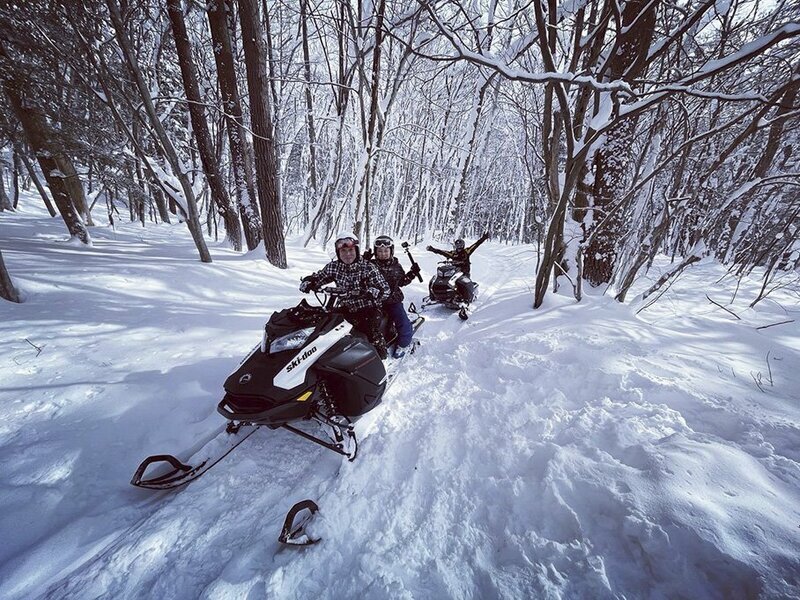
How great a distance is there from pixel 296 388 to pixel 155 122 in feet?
21.3

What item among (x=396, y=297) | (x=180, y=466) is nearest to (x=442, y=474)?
(x=180, y=466)

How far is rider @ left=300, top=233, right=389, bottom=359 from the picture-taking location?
3.47 metres

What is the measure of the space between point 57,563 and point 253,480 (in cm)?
97

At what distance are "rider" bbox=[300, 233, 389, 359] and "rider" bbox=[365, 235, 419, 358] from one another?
413 millimetres

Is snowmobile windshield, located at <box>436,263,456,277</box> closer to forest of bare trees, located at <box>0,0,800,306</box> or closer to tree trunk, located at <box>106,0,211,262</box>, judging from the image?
forest of bare trees, located at <box>0,0,800,306</box>

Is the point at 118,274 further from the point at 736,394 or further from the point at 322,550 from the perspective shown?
the point at 736,394

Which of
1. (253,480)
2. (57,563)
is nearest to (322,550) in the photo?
(253,480)

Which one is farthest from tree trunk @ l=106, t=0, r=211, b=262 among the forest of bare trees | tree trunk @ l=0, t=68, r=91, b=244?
tree trunk @ l=0, t=68, r=91, b=244

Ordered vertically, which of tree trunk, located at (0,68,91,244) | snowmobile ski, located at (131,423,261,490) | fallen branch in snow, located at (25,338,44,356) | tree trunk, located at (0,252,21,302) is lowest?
snowmobile ski, located at (131,423,261,490)

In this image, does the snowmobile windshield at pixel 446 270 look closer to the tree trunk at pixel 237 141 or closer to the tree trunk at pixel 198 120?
the tree trunk at pixel 237 141

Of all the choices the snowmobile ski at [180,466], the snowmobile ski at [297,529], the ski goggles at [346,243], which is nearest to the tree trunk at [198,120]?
the ski goggles at [346,243]

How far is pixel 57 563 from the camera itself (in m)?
1.65

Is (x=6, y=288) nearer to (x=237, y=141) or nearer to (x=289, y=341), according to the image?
(x=289, y=341)

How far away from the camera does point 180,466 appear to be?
2.18 metres
